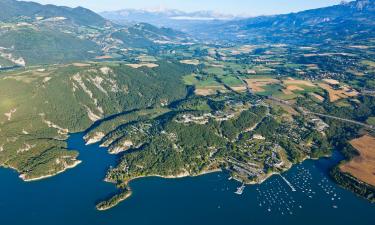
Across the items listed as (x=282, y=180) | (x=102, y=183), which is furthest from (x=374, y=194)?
(x=102, y=183)

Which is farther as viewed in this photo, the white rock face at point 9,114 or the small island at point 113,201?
the white rock face at point 9,114

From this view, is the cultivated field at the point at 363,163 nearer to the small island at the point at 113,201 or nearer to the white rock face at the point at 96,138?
the small island at the point at 113,201

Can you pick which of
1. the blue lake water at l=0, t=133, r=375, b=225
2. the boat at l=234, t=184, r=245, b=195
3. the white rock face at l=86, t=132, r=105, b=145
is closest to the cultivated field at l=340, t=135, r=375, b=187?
the blue lake water at l=0, t=133, r=375, b=225

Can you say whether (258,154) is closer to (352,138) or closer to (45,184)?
(352,138)

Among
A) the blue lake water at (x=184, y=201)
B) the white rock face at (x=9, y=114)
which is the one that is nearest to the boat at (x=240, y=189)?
the blue lake water at (x=184, y=201)

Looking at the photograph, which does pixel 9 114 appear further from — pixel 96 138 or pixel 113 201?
pixel 113 201

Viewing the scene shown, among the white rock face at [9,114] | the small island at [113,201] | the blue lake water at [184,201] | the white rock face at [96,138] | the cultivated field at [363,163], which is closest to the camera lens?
the blue lake water at [184,201]
